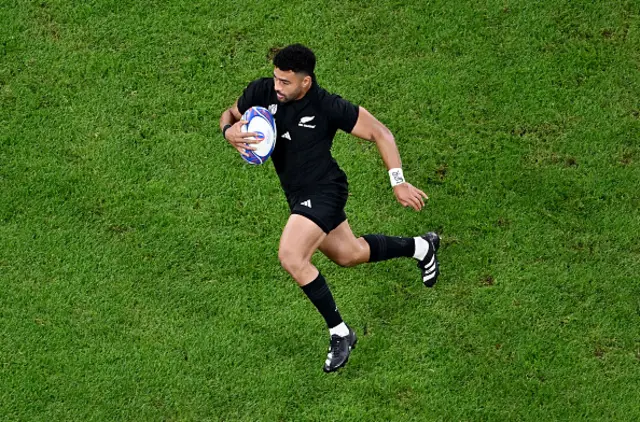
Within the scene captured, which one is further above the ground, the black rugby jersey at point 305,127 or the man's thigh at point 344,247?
the black rugby jersey at point 305,127

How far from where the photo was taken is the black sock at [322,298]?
11312 millimetres

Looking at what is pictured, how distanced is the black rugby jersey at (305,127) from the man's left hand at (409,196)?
871mm


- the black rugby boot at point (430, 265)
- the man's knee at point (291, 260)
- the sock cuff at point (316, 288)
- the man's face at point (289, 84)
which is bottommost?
the black rugby boot at point (430, 265)

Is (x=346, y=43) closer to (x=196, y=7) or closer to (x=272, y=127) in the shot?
(x=196, y=7)

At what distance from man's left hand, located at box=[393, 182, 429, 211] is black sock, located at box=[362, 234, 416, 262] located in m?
1.16

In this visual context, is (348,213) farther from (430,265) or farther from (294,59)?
(294,59)

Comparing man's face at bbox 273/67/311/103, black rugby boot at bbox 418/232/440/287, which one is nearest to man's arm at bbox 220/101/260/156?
man's face at bbox 273/67/311/103

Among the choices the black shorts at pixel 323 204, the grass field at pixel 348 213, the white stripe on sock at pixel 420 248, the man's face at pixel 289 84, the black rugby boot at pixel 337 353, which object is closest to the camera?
the man's face at pixel 289 84

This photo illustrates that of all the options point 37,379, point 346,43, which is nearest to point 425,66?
point 346,43

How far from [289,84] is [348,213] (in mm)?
2381

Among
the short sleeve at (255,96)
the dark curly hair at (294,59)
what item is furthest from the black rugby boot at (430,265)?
the dark curly hair at (294,59)

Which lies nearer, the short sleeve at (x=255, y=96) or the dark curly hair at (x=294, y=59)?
the dark curly hair at (x=294, y=59)

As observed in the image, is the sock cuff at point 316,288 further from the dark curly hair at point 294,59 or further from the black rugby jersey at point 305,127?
the dark curly hair at point 294,59

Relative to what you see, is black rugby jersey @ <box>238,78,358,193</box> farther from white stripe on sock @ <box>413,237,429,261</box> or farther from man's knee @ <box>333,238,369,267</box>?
white stripe on sock @ <box>413,237,429,261</box>
